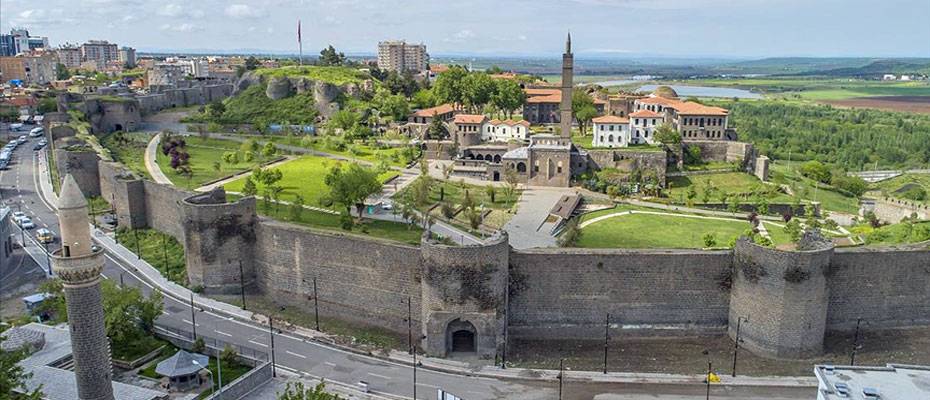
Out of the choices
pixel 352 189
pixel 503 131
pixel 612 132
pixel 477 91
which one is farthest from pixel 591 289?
pixel 477 91

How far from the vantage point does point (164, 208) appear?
2041 inches

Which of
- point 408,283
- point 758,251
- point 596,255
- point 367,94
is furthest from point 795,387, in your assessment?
point 367,94

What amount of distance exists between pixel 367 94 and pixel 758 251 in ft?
281

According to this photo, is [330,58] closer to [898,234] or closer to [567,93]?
[567,93]

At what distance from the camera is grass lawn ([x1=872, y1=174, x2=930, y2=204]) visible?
308ft

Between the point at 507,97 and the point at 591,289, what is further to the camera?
the point at 507,97

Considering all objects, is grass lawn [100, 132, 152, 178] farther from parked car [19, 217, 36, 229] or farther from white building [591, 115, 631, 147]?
white building [591, 115, 631, 147]

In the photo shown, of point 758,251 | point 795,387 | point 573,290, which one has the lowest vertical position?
point 795,387

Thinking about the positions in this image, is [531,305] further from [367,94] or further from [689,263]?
[367,94]

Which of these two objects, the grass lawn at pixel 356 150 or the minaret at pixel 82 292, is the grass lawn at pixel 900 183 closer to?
the grass lawn at pixel 356 150

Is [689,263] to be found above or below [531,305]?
above

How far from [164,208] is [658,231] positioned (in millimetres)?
Answer: 38251

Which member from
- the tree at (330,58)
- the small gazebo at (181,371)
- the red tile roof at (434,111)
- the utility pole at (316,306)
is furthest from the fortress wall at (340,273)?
the tree at (330,58)

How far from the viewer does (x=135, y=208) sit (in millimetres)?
54125
